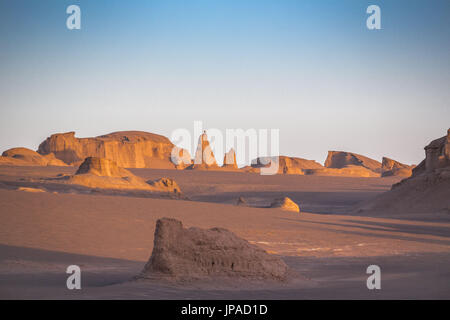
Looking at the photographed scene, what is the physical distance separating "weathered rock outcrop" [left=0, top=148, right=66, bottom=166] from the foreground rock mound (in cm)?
7344

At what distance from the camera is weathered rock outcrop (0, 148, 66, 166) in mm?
77137

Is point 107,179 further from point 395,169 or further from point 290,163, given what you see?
point 290,163

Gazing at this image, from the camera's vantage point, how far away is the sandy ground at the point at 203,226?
6.54 m

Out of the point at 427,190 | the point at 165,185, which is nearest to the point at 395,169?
the point at 165,185

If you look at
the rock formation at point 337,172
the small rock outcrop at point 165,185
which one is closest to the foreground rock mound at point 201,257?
the small rock outcrop at point 165,185

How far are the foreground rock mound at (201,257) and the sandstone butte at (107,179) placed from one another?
26535 mm

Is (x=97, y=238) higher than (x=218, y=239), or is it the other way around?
(x=218, y=239)

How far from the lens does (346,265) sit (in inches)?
416

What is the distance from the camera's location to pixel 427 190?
31.4m

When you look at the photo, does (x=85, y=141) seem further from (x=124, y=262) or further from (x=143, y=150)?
(x=124, y=262)

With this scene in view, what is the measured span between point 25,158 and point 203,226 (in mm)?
72720

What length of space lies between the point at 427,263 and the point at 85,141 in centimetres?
Result: 10027
